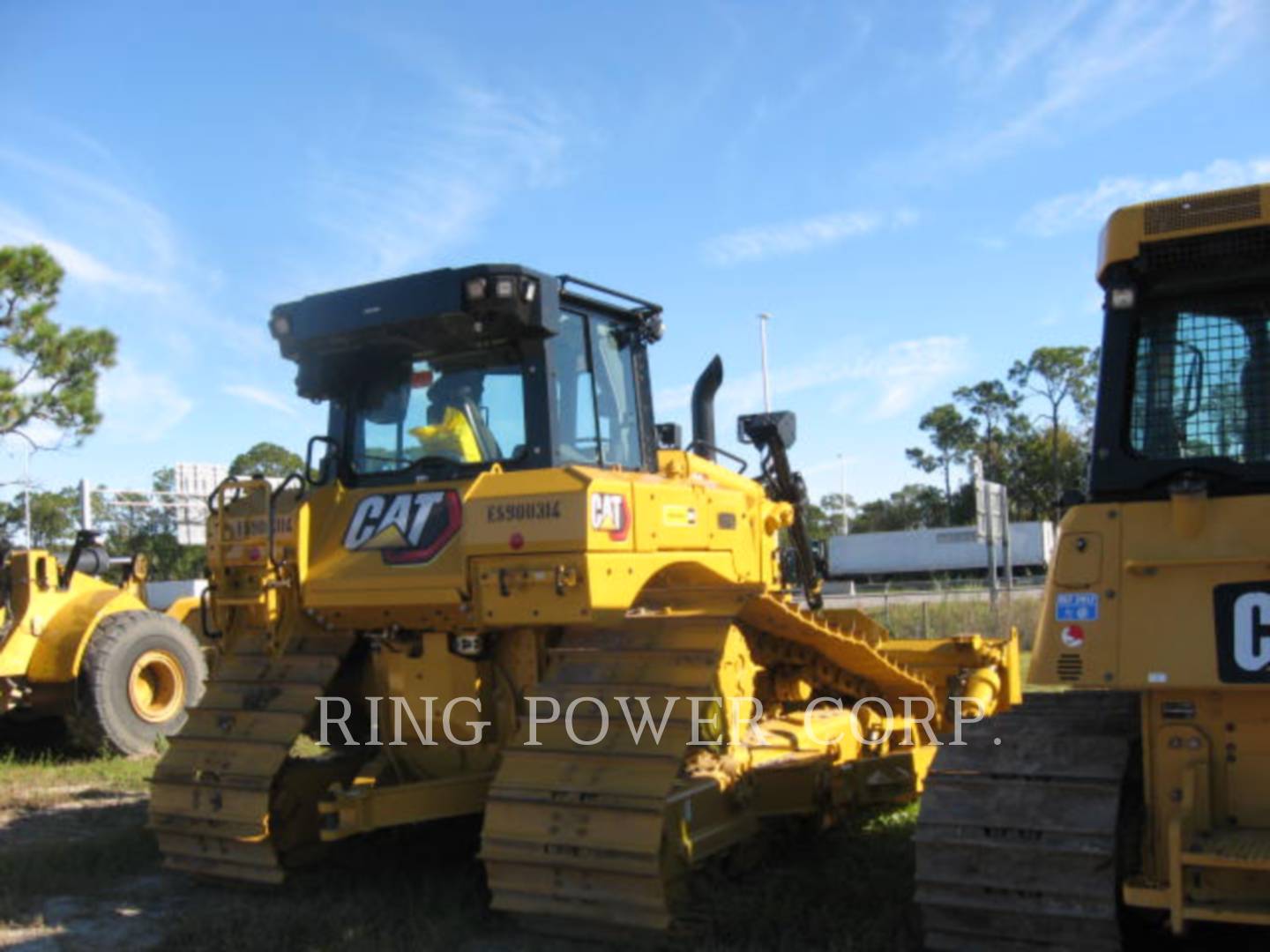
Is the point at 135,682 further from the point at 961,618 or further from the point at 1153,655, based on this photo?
the point at 961,618

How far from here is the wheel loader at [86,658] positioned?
416 inches

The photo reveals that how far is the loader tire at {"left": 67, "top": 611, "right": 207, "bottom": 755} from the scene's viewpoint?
10.6m

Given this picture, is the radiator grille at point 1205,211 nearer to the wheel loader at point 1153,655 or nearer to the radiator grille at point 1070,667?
the wheel loader at point 1153,655

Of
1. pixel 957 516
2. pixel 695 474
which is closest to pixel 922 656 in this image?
pixel 695 474

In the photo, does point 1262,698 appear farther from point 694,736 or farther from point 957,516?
point 957,516

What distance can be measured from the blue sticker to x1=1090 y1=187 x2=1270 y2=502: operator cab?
467 mm

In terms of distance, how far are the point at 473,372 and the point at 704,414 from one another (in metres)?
1.63

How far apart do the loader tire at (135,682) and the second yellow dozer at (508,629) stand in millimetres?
4651

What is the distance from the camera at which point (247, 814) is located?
5777 mm

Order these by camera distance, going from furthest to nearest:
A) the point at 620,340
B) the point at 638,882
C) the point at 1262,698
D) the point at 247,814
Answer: the point at 620,340 < the point at 247,814 < the point at 638,882 < the point at 1262,698

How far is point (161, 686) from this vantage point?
11.4 m

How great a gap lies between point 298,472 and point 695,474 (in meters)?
2.20

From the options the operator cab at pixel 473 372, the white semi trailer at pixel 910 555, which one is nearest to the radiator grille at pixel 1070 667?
the operator cab at pixel 473 372

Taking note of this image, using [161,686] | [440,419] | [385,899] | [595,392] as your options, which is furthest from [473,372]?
[161,686]
